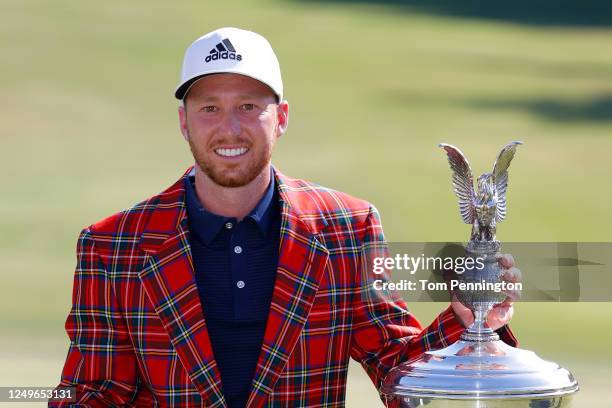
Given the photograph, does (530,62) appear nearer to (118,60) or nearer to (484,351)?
(118,60)

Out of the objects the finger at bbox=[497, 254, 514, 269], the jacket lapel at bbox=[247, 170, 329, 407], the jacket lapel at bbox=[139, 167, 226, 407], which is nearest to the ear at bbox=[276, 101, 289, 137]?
the jacket lapel at bbox=[247, 170, 329, 407]

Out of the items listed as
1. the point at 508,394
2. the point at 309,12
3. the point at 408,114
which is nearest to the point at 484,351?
the point at 508,394

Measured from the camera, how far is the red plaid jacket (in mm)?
2602

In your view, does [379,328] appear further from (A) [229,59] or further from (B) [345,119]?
(B) [345,119]

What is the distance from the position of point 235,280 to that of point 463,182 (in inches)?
19.6

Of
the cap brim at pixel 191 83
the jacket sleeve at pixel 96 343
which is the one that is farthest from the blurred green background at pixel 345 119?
the cap brim at pixel 191 83

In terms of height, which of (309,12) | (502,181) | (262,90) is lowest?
(502,181)

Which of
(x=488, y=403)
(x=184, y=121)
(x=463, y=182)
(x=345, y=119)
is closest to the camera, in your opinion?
(x=488, y=403)

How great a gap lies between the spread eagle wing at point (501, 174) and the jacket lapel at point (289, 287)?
1.43 ft

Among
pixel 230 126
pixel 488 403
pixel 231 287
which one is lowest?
pixel 488 403

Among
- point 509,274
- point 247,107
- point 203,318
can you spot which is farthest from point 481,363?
point 247,107

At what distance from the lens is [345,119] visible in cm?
1015

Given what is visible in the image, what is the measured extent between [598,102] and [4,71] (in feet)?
14.7

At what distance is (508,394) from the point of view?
2320 millimetres
